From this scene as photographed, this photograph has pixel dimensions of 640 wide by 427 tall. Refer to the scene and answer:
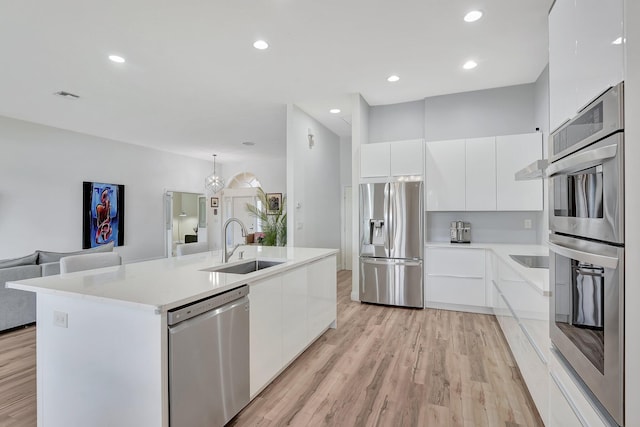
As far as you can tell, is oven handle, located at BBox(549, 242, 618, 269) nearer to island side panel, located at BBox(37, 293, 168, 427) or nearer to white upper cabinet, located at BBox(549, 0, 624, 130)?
white upper cabinet, located at BBox(549, 0, 624, 130)

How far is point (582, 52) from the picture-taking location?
1275 mm

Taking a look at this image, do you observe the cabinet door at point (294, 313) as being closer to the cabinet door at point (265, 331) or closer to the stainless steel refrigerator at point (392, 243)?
the cabinet door at point (265, 331)

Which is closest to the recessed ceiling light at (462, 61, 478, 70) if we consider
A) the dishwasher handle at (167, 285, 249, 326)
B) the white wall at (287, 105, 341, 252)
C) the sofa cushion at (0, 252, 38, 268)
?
the white wall at (287, 105, 341, 252)

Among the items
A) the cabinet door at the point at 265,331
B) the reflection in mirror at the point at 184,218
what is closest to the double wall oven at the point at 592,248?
the cabinet door at the point at 265,331

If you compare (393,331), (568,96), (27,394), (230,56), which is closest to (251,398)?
(27,394)

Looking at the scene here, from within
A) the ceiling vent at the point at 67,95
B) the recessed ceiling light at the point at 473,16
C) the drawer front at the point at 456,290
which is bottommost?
the drawer front at the point at 456,290

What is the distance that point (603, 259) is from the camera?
40.5 inches

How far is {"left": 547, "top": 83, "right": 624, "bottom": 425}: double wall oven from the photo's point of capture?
97cm

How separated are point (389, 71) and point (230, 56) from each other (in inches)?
69.6

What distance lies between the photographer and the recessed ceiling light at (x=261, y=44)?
9.77 ft

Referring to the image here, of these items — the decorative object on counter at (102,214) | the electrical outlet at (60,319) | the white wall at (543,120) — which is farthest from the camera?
the decorative object on counter at (102,214)

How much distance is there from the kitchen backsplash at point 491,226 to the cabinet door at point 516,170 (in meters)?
0.28

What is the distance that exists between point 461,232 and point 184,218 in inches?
292

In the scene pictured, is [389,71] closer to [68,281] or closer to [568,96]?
[568,96]
